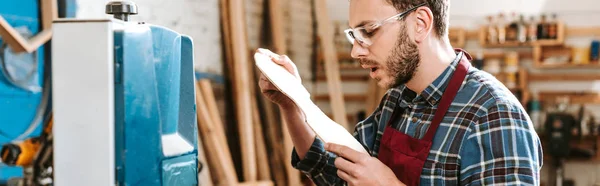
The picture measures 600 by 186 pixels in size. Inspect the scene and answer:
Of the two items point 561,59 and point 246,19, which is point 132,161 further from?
point 561,59

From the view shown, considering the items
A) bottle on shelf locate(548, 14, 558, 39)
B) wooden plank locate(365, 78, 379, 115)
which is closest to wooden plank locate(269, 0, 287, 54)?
wooden plank locate(365, 78, 379, 115)

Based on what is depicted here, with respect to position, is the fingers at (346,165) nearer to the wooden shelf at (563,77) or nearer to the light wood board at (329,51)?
the light wood board at (329,51)

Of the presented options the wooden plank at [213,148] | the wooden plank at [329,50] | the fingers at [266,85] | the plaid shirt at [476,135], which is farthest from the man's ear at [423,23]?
the wooden plank at [329,50]

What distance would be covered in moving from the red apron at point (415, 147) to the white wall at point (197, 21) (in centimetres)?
223

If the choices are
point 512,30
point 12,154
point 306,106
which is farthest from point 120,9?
point 512,30

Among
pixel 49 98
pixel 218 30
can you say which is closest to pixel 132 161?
pixel 49 98

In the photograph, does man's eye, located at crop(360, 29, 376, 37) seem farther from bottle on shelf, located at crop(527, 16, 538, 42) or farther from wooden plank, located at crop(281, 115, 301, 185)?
bottle on shelf, located at crop(527, 16, 538, 42)

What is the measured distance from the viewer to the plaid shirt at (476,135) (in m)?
1.36

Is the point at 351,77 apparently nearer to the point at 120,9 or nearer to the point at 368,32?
the point at 368,32

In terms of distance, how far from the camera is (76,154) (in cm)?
110

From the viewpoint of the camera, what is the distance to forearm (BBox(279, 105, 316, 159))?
5.72 ft

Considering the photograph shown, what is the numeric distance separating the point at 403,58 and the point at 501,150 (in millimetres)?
321

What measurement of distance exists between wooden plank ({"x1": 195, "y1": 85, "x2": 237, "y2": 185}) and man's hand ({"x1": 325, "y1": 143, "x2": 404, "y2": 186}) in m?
2.43

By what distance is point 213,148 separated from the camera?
391 cm
